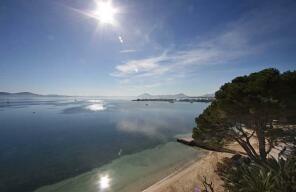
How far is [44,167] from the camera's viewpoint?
2273 cm

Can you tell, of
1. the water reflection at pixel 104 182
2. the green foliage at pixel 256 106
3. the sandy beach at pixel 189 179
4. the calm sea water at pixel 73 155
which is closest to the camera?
the green foliage at pixel 256 106

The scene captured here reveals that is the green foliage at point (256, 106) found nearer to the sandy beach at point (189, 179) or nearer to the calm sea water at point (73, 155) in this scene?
the sandy beach at point (189, 179)

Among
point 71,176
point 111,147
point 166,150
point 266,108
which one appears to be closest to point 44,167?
point 71,176

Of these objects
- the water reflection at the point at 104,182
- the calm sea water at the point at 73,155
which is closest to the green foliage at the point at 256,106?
the calm sea water at the point at 73,155

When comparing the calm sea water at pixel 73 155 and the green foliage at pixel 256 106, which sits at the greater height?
the green foliage at pixel 256 106

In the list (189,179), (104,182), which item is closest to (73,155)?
(104,182)

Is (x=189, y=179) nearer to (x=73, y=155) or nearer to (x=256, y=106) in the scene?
(x=256, y=106)

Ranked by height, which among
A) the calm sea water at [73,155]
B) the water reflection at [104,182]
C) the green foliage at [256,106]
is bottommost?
the water reflection at [104,182]

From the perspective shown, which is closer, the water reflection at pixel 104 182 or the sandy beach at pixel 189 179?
the sandy beach at pixel 189 179

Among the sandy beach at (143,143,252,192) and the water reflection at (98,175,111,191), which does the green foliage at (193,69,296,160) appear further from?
the water reflection at (98,175,111,191)

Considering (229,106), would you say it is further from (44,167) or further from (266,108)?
(44,167)

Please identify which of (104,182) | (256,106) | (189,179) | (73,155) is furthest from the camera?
(73,155)

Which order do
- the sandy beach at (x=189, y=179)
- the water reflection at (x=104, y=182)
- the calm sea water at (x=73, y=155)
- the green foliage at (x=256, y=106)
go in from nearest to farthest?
the green foliage at (x=256, y=106) → the sandy beach at (x=189, y=179) → the water reflection at (x=104, y=182) → the calm sea water at (x=73, y=155)

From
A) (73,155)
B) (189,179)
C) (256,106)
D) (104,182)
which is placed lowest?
(104,182)
